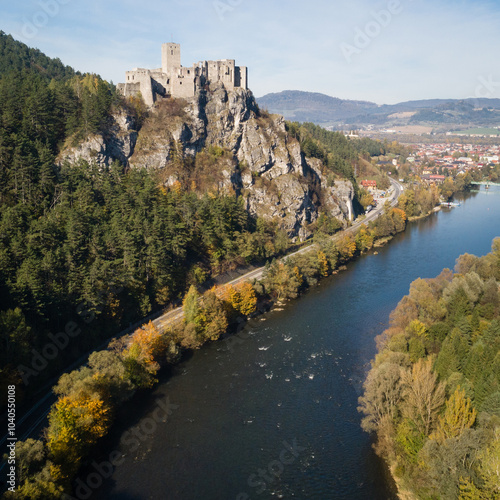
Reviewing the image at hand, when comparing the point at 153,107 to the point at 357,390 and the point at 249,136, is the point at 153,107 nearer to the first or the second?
the point at 249,136

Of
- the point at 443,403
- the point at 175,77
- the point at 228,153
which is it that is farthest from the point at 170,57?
the point at 443,403

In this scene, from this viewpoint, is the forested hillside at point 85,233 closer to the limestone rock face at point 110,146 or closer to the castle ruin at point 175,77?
the limestone rock face at point 110,146

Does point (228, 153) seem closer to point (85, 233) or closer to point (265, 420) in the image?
point (85, 233)

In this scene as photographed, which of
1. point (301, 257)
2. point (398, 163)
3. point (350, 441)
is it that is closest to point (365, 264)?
point (301, 257)

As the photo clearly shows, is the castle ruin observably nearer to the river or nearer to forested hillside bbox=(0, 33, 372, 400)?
forested hillside bbox=(0, 33, 372, 400)

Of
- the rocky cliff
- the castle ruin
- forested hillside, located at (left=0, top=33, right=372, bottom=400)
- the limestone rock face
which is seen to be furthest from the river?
the castle ruin
